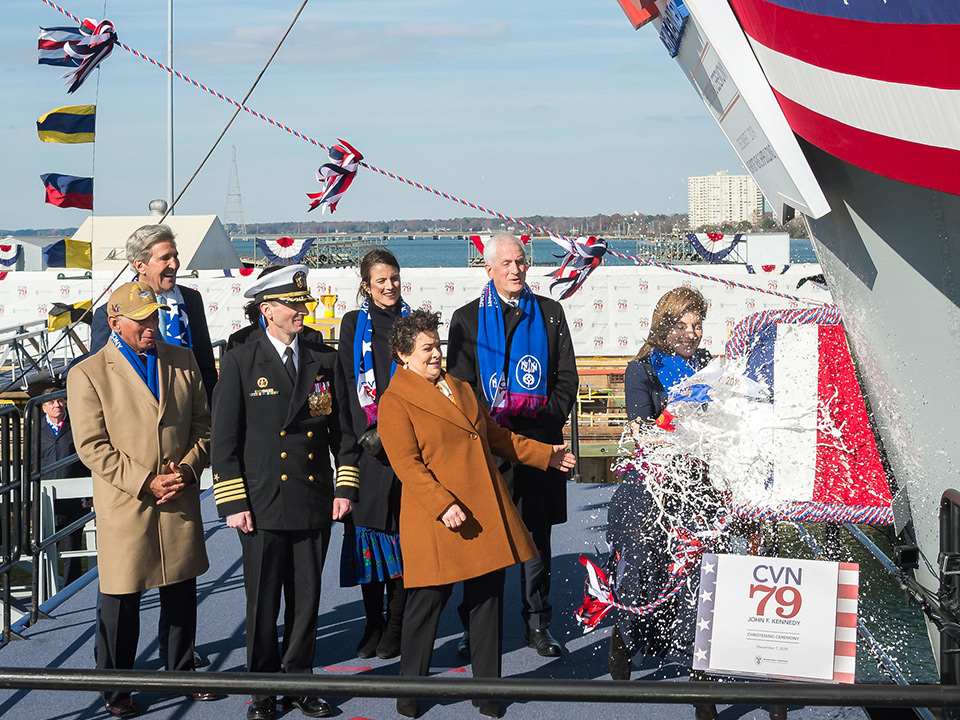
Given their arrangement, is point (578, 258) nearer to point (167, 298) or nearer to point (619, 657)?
point (167, 298)

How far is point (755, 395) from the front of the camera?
2973 mm

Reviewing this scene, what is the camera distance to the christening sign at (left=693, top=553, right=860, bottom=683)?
258cm

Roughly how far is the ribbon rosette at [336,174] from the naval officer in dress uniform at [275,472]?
3928mm

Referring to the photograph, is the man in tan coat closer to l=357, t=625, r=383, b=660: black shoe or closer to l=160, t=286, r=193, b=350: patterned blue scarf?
l=160, t=286, r=193, b=350: patterned blue scarf

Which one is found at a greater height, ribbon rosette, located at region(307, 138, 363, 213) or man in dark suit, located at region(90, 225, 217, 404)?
ribbon rosette, located at region(307, 138, 363, 213)

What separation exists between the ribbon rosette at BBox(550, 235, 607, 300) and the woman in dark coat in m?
3.67

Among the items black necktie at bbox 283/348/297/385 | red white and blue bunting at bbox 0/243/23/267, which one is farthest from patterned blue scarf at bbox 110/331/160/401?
red white and blue bunting at bbox 0/243/23/267

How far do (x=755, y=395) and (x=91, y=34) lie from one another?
5.46 m

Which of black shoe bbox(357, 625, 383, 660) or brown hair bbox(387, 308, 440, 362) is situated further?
black shoe bbox(357, 625, 383, 660)

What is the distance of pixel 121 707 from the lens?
3.54m

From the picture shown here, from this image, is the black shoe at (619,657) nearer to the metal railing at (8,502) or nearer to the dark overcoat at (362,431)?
the dark overcoat at (362,431)

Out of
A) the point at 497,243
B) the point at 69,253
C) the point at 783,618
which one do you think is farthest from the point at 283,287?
the point at 69,253

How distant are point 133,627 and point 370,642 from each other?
0.99 meters

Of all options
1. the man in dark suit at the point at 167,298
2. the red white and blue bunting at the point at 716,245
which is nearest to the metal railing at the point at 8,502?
the man in dark suit at the point at 167,298
